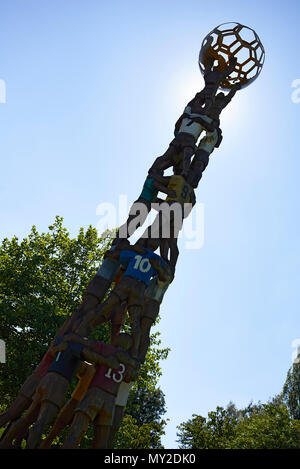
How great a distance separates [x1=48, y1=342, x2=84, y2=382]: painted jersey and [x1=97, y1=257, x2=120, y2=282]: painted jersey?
1915 mm

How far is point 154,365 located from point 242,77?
11877mm

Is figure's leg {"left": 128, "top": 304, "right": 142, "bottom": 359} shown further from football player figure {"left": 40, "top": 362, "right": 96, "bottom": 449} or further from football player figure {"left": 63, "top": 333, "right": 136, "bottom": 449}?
football player figure {"left": 40, "top": 362, "right": 96, "bottom": 449}

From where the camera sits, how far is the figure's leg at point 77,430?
6.99 meters

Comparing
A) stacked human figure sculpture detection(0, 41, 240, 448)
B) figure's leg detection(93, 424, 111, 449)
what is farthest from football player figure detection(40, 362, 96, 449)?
figure's leg detection(93, 424, 111, 449)

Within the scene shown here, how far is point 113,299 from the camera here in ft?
28.6

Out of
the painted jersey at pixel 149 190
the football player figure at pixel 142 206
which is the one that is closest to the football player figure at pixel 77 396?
the football player figure at pixel 142 206

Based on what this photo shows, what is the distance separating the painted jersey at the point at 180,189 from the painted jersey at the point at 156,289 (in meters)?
2.10

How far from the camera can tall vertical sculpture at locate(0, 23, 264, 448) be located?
7570mm

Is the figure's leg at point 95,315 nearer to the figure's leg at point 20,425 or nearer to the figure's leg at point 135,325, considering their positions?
the figure's leg at point 135,325

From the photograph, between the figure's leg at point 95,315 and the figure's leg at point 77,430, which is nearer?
the figure's leg at point 77,430

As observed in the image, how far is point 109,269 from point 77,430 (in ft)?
11.5

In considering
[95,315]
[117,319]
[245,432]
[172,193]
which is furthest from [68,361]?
[245,432]
